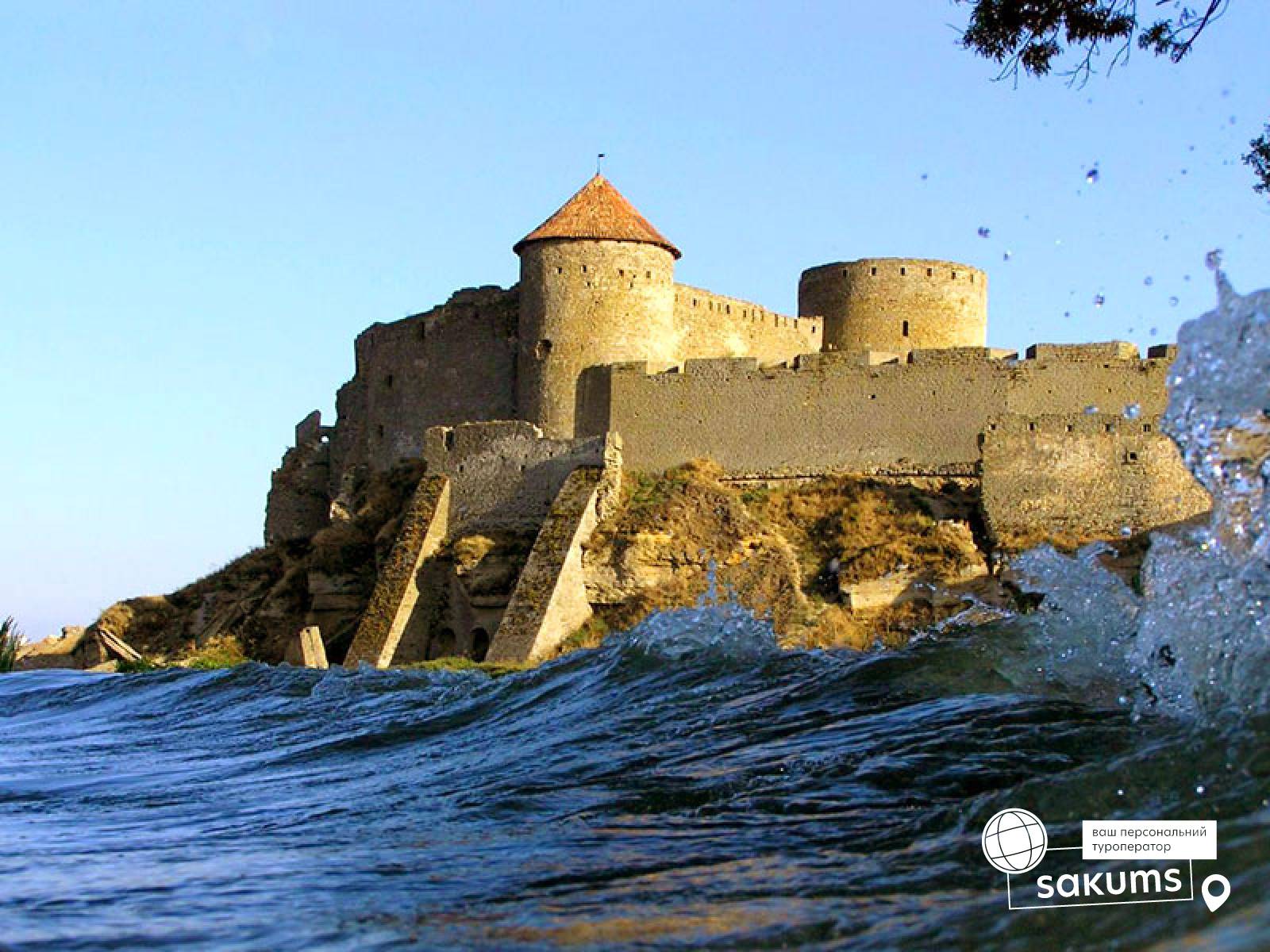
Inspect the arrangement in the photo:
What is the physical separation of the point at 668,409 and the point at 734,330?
450 cm

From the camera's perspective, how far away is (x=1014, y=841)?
5320mm

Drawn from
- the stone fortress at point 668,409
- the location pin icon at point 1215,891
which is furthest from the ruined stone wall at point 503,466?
the location pin icon at point 1215,891

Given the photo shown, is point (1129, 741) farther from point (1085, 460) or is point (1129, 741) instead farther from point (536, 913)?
point (1085, 460)

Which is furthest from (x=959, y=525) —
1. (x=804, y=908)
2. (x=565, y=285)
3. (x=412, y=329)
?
(x=804, y=908)

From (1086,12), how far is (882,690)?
5.78 m

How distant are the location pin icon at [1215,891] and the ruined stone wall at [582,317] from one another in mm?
27327

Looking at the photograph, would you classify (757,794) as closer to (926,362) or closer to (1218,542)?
(1218,542)

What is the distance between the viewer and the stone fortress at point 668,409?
2695 cm

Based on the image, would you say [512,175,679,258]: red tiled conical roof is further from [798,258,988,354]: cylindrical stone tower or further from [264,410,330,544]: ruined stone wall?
[264,410,330,544]: ruined stone wall

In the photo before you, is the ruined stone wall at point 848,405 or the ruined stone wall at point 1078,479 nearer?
the ruined stone wall at point 1078,479

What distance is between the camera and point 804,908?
16.6ft

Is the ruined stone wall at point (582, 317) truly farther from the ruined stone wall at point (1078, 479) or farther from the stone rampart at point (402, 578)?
the ruined stone wall at point (1078, 479)

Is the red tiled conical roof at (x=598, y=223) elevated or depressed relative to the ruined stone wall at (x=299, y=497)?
elevated

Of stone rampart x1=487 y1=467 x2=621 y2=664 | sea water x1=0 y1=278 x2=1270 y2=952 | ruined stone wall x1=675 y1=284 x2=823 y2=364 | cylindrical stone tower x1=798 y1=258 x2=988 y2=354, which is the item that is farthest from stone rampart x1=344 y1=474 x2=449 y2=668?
sea water x1=0 y1=278 x2=1270 y2=952
